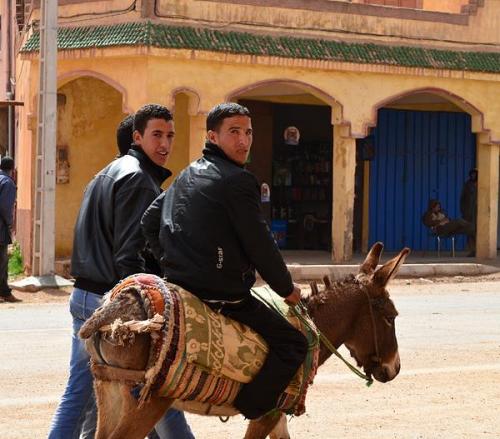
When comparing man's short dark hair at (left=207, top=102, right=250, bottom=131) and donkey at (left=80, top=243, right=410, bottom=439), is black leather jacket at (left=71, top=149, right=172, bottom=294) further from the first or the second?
donkey at (left=80, top=243, right=410, bottom=439)

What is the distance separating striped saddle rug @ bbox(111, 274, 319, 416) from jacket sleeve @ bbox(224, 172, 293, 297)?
32 cm

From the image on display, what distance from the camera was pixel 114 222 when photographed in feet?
20.5

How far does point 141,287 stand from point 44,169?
44.4 feet

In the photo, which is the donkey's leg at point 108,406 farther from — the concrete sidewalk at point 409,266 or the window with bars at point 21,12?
the window with bars at point 21,12

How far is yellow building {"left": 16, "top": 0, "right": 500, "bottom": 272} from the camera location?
70.1 ft

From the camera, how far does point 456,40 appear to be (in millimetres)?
24531

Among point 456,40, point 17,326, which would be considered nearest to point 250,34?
point 456,40

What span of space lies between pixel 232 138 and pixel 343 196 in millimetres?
17677

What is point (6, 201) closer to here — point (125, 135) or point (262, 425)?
point (125, 135)

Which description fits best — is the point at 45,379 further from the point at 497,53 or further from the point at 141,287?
the point at 497,53

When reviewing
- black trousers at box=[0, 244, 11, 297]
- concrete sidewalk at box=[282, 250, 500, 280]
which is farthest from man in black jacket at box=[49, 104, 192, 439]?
concrete sidewalk at box=[282, 250, 500, 280]

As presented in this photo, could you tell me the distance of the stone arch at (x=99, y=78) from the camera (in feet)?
70.0

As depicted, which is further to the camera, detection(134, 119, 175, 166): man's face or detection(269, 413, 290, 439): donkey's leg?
detection(269, 413, 290, 439): donkey's leg

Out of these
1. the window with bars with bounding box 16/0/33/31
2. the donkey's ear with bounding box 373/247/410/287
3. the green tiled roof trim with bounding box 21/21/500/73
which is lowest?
the donkey's ear with bounding box 373/247/410/287
